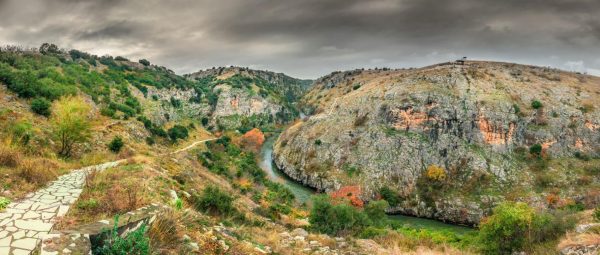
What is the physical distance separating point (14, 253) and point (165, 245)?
289 cm

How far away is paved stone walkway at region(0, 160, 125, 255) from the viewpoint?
694 cm

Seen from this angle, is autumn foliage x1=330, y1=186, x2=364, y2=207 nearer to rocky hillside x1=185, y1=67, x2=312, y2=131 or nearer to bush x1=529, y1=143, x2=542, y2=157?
bush x1=529, y1=143, x2=542, y2=157

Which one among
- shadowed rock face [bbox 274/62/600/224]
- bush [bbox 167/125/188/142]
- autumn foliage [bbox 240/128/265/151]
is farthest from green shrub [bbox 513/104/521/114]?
bush [bbox 167/125/188/142]

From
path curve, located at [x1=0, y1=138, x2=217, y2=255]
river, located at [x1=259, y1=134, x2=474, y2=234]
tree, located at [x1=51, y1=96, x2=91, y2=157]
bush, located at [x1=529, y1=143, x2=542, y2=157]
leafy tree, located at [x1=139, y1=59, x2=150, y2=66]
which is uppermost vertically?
leafy tree, located at [x1=139, y1=59, x2=150, y2=66]

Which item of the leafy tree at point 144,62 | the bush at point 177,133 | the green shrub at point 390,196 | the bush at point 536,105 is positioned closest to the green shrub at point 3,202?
the bush at point 177,133

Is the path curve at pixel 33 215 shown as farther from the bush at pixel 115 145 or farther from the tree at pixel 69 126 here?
the bush at pixel 115 145

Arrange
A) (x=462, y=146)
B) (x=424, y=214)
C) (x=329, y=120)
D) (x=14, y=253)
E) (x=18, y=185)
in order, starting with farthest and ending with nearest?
(x=329, y=120), (x=462, y=146), (x=424, y=214), (x=18, y=185), (x=14, y=253)

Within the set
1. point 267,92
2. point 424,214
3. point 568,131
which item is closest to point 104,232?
point 424,214

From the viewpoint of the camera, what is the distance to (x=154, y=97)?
285ft

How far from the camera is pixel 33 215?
8781 millimetres

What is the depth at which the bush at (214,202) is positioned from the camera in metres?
16.4

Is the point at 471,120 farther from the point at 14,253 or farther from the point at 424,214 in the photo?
the point at 14,253

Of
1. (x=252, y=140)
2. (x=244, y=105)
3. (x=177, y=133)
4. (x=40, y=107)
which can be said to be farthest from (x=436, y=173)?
(x=244, y=105)

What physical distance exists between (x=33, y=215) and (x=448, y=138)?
234 feet
